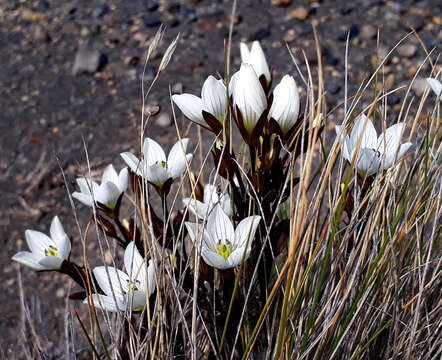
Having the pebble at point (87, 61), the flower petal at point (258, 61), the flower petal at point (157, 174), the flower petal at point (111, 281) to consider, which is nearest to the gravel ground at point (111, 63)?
the pebble at point (87, 61)

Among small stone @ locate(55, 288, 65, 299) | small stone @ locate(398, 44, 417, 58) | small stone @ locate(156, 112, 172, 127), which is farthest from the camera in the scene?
small stone @ locate(398, 44, 417, 58)

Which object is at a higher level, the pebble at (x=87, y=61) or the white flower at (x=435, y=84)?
the white flower at (x=435, y=84)

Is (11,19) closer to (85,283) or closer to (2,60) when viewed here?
(2,60)

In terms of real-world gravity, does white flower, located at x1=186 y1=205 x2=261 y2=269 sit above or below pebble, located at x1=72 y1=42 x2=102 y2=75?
above

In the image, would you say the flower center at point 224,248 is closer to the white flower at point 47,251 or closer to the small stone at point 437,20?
the white flower at point 47,251

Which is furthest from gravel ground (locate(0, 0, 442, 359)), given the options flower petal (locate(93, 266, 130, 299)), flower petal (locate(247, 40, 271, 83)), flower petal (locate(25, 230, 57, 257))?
flower petal (locate(247, 40, 271, 83))

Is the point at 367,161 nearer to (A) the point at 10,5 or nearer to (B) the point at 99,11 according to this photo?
(B) the point at 99,11

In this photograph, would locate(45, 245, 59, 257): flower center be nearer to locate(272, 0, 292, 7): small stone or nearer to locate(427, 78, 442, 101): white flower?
locate(427, 78, 442, 101): white flower
